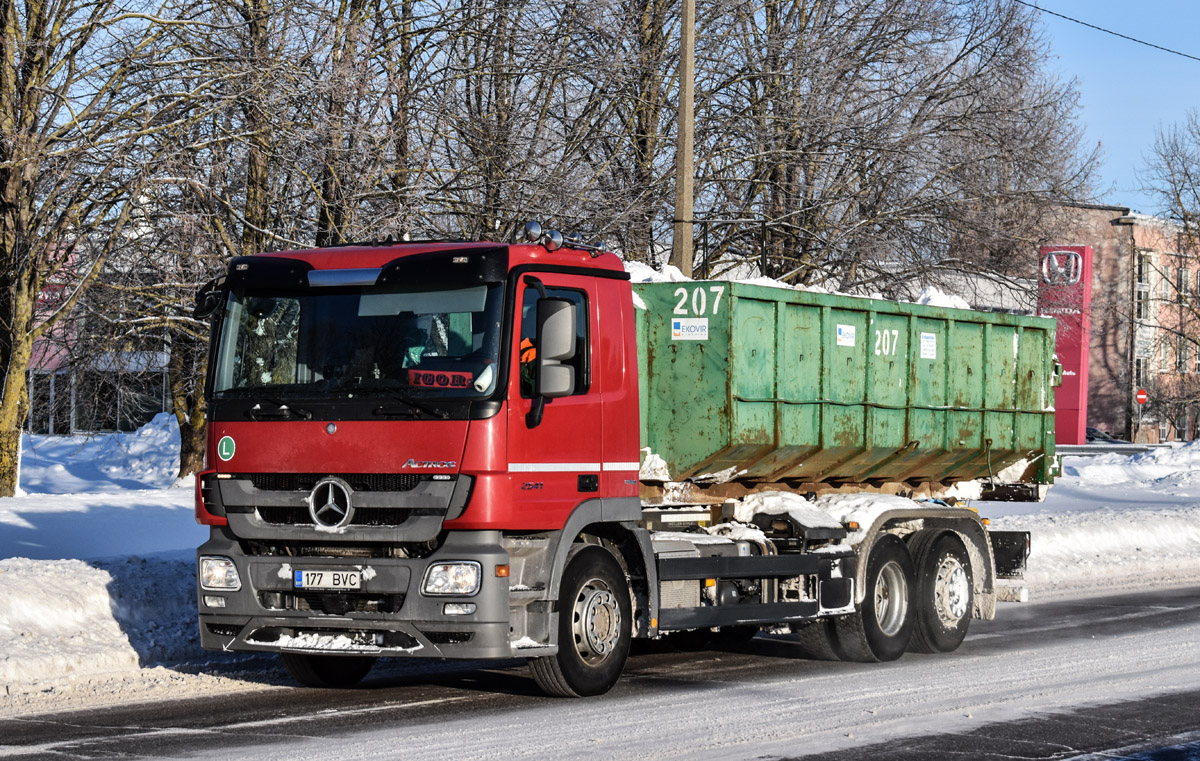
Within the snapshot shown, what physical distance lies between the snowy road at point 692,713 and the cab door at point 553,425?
1.29m

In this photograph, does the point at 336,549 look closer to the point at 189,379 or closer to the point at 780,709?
the point at 780,709

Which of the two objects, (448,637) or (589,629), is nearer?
(448,637)

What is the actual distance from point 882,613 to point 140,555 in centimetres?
638

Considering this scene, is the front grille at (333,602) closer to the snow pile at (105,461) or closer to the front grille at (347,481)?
the front grille at (347,481)

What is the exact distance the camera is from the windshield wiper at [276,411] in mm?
8922

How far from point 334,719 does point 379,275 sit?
2676 millimetres

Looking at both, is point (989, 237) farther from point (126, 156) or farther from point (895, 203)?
point (126, 156)

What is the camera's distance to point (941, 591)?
12.7 meters

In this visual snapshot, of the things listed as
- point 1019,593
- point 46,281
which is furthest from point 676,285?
point 46,281

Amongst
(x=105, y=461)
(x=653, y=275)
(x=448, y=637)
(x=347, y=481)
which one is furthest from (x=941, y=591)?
(x=105, y=461)

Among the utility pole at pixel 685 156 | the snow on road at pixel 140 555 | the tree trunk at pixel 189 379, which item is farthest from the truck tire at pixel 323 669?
the utility pole at pixel 685 156

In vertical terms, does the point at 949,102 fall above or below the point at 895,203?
above

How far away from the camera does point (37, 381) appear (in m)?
24.0

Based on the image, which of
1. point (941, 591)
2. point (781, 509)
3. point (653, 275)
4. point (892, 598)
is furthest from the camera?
point (941, 591)
